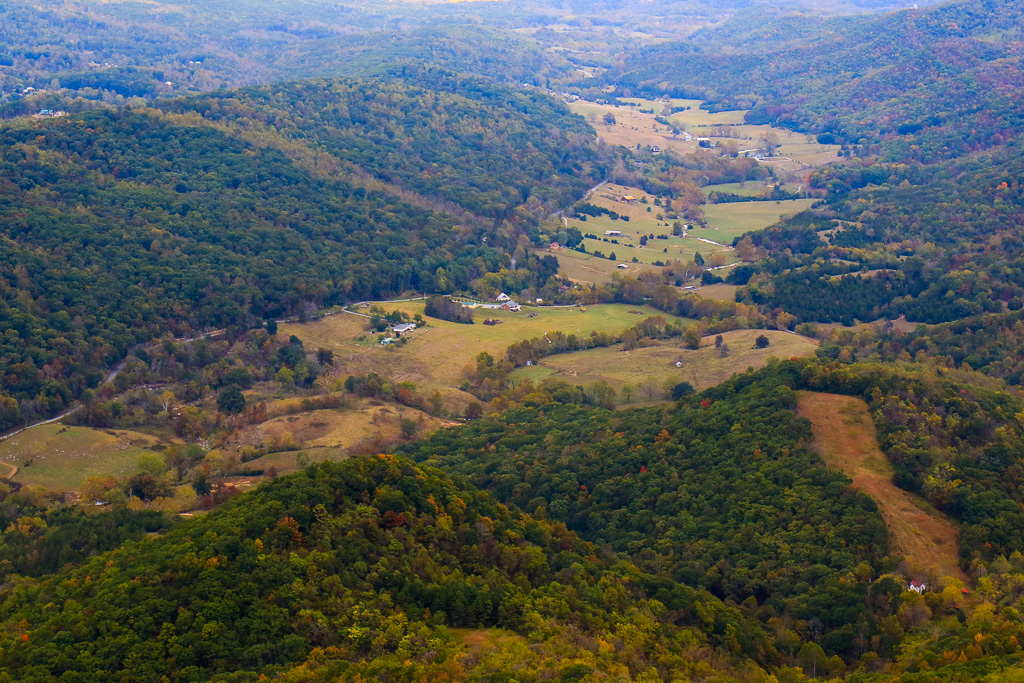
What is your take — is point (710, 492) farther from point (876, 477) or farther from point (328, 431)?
point (328, 431)

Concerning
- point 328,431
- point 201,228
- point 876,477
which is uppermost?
point 876,477

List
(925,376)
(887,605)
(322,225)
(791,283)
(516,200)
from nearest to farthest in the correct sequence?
(887,605) < (925,376) < (791,283) < (322,225) < (516,200)

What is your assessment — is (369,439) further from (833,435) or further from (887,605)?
(887,605)

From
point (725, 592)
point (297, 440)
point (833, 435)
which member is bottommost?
point (297, 440)

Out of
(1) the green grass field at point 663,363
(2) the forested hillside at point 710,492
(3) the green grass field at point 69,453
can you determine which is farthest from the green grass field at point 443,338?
(3) the green grass field at point 69,453

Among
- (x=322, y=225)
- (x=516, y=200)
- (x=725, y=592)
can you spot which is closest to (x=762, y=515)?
(x=725, y=592)

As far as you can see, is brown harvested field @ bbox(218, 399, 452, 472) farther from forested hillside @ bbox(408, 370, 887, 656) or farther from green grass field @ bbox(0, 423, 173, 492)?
green grass field @ bbox(0, 423, 173, 492)

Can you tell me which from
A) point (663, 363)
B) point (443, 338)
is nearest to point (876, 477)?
point (663, 363)

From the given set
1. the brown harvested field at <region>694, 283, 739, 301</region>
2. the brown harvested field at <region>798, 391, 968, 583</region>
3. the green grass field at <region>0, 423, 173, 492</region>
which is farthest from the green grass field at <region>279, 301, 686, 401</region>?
the brown harvested field at <region>798, 391, 968, 583</region>
